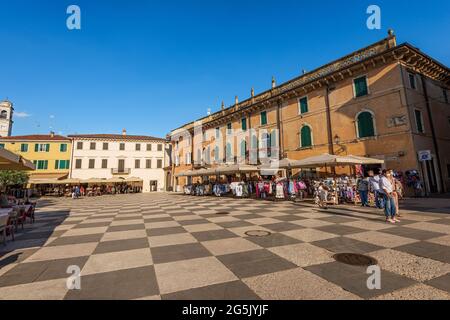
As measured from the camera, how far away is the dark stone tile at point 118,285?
2.74m

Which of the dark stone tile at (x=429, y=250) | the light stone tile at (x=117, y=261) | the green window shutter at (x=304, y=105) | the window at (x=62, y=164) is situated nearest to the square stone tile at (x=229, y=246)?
the light stone tile at (x=117, y=261)

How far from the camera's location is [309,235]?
5.50 meters

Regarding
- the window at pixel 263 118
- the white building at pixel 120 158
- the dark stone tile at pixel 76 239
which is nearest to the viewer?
the dark stone tile at pixel 76 239

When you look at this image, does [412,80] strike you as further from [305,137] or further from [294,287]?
[294,287]

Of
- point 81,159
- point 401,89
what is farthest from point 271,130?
point 81,159

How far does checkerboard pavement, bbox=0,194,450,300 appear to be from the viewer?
2.81 meters

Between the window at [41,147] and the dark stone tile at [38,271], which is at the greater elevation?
the window at [41,147]

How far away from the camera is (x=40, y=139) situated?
120ft

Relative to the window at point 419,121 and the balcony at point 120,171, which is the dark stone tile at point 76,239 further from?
the balcony at point 120,171

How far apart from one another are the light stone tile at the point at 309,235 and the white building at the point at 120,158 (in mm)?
37318

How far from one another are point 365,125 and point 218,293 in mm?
16607

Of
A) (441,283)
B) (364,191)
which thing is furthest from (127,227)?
(364,191)
